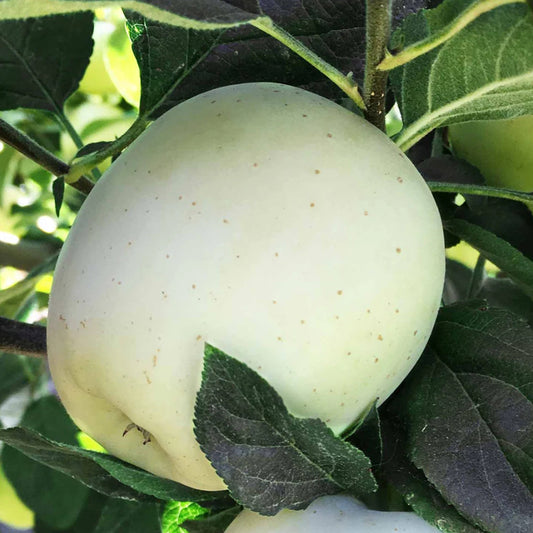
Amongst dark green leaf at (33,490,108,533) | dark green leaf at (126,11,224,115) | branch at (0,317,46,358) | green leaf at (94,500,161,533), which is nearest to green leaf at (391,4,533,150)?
dark green leaf at (126,11,224,115)

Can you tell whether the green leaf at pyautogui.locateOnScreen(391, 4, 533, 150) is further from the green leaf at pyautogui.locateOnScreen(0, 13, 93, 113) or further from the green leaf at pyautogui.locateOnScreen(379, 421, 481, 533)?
the green leaf at pyautogui.locateOnScreen(0, 13, 93, 113)

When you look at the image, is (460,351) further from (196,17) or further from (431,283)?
(196,17)

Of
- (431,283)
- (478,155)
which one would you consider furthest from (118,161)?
(478,155)

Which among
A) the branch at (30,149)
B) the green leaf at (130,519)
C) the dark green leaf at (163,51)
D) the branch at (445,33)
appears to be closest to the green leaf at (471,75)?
the branch at (445,33)

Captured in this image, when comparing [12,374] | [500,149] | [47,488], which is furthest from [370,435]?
[12,374]

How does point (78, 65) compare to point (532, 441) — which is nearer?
point (532, 441)

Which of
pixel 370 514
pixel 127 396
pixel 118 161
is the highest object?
pixel 118 161
